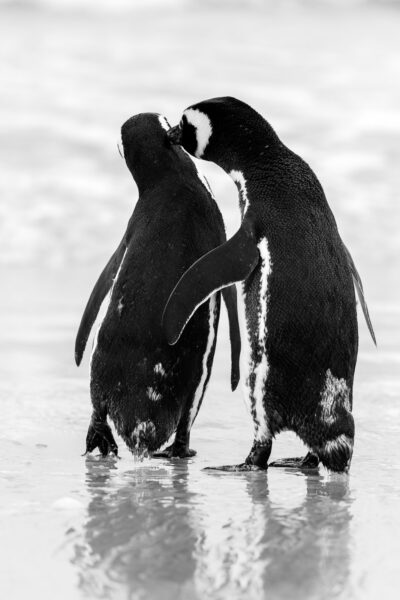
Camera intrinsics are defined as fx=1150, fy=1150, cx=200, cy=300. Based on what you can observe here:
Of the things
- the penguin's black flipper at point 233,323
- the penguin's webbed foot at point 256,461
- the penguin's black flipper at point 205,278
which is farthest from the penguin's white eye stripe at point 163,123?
the penguin's webbed foot at point 256,461

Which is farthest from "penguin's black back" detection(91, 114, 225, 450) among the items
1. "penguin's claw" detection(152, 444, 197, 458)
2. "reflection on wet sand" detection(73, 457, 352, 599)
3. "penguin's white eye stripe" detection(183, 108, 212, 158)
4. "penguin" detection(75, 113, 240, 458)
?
"reflection on wet sand" detection(73, 457, 352, 599)

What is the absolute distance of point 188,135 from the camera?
13.8 ft

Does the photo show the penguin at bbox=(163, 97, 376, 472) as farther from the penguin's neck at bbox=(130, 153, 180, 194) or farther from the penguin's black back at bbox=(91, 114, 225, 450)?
the penguin's neck at bbox=(130, 153, 180, 194)

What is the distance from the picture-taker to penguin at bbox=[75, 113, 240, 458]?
3.83 meters

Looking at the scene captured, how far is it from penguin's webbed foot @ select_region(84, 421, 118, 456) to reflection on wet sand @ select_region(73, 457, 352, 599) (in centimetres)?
35

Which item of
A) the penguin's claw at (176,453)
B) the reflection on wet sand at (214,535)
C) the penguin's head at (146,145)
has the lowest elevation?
the reflection on wet sand at (214,535)

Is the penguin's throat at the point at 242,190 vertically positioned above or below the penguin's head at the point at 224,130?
below

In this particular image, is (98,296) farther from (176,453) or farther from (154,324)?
(176,453)

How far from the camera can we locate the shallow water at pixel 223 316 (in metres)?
2.42

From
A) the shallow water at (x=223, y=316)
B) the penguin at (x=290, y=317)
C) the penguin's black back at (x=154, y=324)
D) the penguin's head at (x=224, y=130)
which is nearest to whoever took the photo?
the shallow water at (x=223, y=316)

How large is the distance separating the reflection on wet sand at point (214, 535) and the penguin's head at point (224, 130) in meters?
1.19

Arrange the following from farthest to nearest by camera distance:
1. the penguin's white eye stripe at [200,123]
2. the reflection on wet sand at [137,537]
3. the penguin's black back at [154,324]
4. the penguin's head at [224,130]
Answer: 1. the penguin's white eye stripe at [200,123]
2. the penguin's head at [224,130]
3. the penguin's black back at [154,324]
4. the reflection on wet sand at [137,537]

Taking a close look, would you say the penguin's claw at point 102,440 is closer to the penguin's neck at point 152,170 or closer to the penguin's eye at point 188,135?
the penguin's neck at point 152,170

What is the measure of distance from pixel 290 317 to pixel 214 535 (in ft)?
3.69
